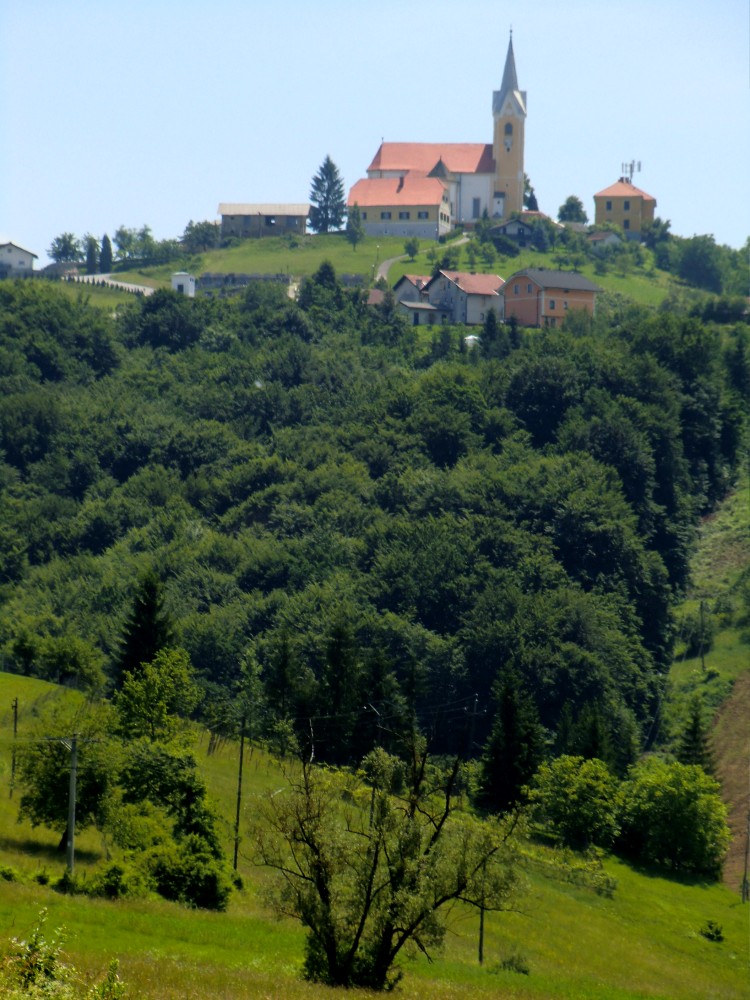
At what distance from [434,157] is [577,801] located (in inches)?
4785

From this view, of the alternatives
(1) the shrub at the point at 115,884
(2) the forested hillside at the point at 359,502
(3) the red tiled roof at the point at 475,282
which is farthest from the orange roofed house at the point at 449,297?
(1) the shrub at the point at 115,884

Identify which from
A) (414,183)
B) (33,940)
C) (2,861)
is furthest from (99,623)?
(414,183)

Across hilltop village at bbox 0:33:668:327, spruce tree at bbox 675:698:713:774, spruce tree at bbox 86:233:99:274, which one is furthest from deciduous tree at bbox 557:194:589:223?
spruce tree at bbox 675:698:713:774

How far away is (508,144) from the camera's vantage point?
171m

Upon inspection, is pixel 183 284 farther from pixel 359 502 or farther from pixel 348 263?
Answer: pixel 359 502

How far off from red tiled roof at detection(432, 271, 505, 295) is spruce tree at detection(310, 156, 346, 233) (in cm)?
3100

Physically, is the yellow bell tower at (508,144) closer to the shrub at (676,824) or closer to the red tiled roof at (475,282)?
the red tiled roof at (475,282)

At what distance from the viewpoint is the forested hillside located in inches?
3312

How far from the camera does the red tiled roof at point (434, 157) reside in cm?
17162

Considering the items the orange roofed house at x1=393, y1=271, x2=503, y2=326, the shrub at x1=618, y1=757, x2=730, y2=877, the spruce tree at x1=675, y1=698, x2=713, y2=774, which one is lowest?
the shrub at x1=618, y1=757, x2=730, y2=877

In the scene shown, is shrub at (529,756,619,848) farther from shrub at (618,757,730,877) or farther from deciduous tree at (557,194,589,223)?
deciduous tree at (557,194,589,223)

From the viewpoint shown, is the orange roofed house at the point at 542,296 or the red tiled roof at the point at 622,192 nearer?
the orange roofed house at the point at 542,296

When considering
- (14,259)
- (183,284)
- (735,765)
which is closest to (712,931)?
(735,765)

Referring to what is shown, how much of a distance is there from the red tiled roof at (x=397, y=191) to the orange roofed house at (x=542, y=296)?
26745 millimetres
